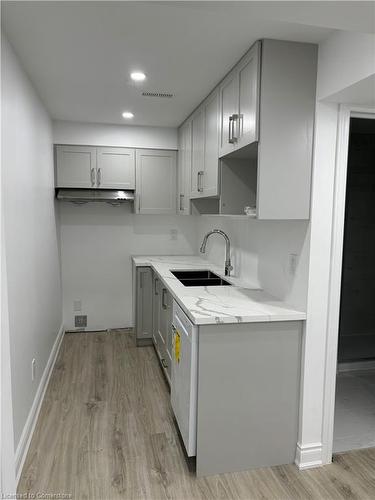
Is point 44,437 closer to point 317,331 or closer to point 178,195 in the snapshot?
point 317,331

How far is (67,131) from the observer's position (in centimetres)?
409

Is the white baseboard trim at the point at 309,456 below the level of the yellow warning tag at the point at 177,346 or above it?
below

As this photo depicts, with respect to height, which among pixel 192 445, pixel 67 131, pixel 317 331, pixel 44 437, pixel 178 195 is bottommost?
pixel 44 437

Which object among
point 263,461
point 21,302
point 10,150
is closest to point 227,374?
point 263,461

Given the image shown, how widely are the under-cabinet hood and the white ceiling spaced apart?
47.0 inches

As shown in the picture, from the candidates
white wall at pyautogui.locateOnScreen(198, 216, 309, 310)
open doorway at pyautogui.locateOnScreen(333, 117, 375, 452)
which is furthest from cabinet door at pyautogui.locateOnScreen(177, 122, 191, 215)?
open doorway at pyautogui.locateOnScreen(333, 117, 375, 452)

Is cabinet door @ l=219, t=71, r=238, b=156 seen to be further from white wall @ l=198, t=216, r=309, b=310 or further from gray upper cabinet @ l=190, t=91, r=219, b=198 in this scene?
white wall @ l=198, t=216, r=309, b=310

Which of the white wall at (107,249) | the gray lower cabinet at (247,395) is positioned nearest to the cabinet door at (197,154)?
the white wall at (107,249)

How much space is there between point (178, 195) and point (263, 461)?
2.93 metres

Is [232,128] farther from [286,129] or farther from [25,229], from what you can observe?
[25,229]

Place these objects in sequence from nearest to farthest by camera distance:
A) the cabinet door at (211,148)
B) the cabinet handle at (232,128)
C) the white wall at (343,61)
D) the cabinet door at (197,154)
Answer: the white wall at (343,61)
the cabinet handle at (232,128)
the cabinet door at (211,148)
the cabinet door at (197,154)

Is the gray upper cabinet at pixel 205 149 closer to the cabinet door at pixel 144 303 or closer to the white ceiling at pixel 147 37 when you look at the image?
the white ceiling at pixel 147 37

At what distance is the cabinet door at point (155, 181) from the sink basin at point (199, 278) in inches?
38.4

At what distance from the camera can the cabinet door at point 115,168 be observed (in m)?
4.23
